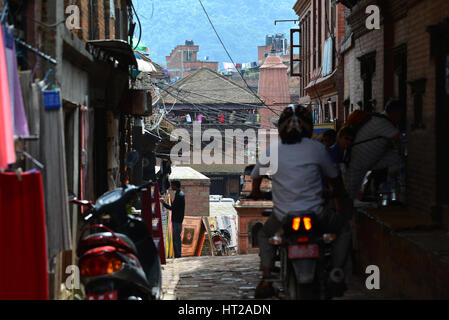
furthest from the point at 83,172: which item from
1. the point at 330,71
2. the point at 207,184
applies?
the point at 207,184

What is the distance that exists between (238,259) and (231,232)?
21103 mm

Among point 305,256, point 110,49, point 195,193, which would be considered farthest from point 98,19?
point 195,193

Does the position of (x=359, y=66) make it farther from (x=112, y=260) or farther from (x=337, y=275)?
(x=112, y=260)

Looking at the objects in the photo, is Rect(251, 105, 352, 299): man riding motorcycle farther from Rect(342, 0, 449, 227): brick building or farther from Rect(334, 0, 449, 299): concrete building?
Rect(342, 0, 449, 227): brick building

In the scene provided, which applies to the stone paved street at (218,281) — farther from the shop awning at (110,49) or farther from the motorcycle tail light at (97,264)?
the shop awning at (110,49)

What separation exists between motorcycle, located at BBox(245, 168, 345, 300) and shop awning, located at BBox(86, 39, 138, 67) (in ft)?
16.5

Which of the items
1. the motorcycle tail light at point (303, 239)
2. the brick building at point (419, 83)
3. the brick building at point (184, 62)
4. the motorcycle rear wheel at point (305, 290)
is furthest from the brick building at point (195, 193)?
the brick building at point (184, 62)

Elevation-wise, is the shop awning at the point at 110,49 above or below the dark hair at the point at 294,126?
above

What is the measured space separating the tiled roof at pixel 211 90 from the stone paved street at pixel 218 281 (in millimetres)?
46764

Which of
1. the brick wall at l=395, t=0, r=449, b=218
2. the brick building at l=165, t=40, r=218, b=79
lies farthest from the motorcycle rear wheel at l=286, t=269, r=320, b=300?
the brick building at l=165, t=40, r=218, b=79

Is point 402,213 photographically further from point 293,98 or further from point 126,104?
point 293,98

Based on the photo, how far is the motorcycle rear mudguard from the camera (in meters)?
6.23

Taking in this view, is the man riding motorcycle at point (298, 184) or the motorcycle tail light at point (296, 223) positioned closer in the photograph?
the motorcycle tail light at point (296, 223)

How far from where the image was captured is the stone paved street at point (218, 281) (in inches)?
363
